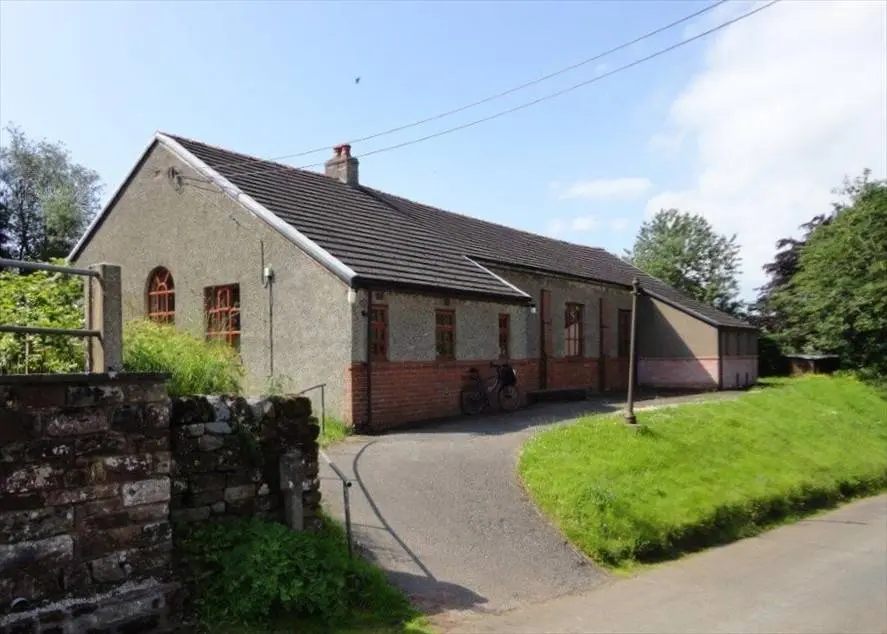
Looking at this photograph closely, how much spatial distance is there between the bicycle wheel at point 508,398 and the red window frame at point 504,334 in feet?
3.07

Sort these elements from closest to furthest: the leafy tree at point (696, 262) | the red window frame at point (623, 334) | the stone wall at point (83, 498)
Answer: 1. the stone wall at point (83, 498)
2. the red window frame at point (623, 334)
3. the leafy tree at point (696, 262)

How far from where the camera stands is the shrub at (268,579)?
19.9 feet

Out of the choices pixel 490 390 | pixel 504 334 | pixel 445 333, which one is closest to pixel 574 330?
pixel 504 334

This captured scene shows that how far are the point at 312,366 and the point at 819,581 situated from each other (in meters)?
9.82

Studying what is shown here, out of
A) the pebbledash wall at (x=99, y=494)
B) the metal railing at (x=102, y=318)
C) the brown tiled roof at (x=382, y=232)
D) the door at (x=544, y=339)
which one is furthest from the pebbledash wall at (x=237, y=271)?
the door at (x=544, y=339)

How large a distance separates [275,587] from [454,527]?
3.38m

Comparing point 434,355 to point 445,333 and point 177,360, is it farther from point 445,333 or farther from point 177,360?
point 177,360

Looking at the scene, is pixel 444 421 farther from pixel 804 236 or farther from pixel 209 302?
pixel 804 236

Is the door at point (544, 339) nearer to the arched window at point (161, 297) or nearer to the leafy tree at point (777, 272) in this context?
the arched window at point (161, 297)

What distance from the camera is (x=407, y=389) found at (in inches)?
612

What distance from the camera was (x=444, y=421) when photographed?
1619cm

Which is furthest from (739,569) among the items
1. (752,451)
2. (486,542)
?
(752,451)

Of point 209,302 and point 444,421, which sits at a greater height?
point 209,302

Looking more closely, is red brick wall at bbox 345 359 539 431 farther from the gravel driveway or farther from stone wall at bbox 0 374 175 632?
stone wall at bbox 0 374 175 632
